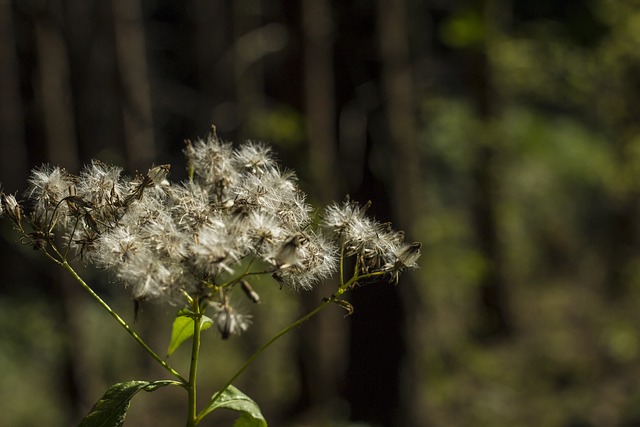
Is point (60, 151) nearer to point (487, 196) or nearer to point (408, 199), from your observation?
point (408, 199)

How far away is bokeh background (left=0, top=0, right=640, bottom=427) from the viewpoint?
5.63 m

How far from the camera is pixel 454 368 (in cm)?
967

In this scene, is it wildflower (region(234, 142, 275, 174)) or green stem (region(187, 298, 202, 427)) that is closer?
green stem (region(187, 298, 202, 427))

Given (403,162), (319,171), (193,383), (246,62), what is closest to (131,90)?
(246,62)

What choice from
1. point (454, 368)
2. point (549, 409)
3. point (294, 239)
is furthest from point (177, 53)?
point (294, 239)

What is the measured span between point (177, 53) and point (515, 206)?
13.0m

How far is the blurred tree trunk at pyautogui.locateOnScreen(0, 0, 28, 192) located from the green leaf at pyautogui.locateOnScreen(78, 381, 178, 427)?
14.6m

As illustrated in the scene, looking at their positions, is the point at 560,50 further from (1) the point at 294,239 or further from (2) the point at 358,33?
(1) the point at 294,239

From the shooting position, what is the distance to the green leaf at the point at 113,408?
4.72ft

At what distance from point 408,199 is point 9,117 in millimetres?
13825

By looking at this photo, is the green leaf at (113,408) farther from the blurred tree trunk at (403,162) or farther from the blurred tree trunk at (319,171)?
the blurred tree trunk at (319,171)

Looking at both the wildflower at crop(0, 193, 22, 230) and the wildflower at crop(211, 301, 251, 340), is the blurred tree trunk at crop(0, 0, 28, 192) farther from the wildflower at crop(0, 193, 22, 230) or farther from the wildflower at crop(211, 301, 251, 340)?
the wildflower at crop(211, 301, 251, 340)

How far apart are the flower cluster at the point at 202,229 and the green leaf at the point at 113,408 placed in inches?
8.4

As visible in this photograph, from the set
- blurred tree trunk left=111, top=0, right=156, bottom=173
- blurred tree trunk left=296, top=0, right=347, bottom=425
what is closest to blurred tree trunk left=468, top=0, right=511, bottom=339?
blurred tree trunk left=296, top=0, right=347, bottom=425
